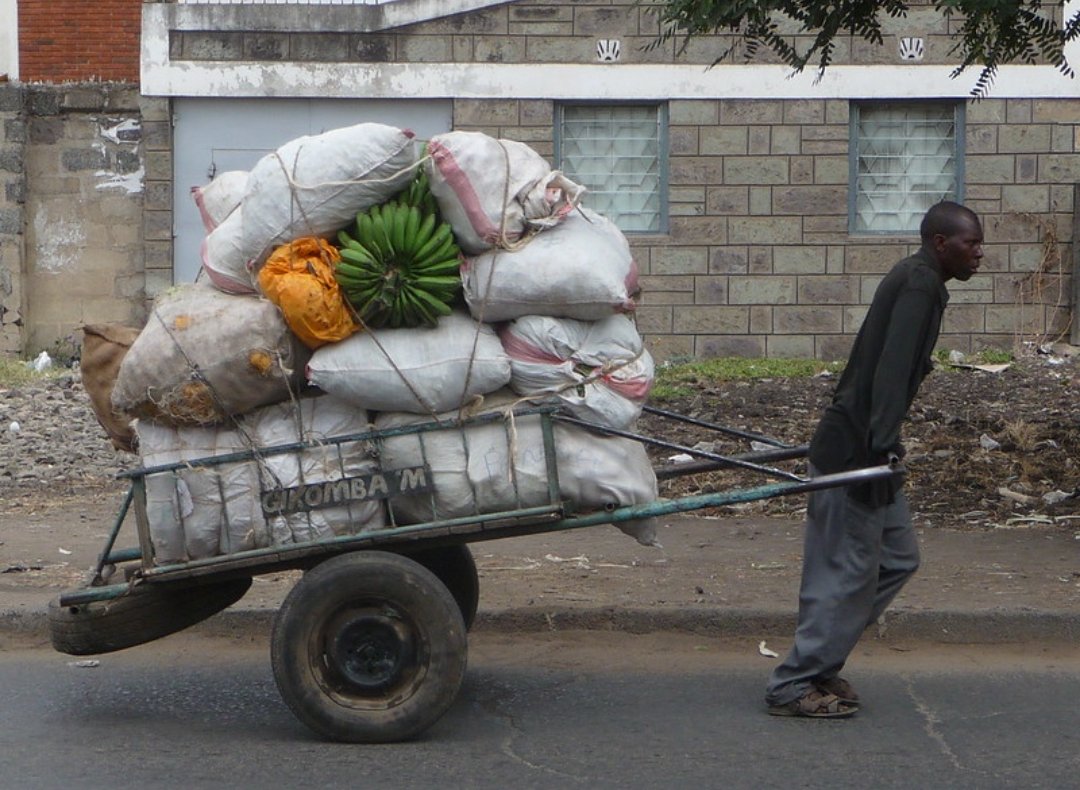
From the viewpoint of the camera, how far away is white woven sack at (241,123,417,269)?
4887 millimetres

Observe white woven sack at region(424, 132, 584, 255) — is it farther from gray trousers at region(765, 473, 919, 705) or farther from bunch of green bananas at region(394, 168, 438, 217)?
gray trousers at region(765, 473, 919, 705)

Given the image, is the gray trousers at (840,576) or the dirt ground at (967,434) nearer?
the gray trousers at (840,576)

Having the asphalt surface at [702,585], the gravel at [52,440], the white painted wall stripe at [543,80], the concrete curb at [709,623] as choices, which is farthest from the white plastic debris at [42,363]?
the concrete curb at [709,623]

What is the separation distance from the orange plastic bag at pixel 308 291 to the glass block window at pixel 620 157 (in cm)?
911

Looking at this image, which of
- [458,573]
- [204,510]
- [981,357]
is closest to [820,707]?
[458,573]

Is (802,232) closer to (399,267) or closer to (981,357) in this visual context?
(981,357)

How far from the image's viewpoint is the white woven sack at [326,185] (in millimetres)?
4887

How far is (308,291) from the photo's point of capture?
4781 mm

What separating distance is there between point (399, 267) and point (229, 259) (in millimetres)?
594

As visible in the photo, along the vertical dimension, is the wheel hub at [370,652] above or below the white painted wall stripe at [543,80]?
below

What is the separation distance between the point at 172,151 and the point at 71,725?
9.27 m

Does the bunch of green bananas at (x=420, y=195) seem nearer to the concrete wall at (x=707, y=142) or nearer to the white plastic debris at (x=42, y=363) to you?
the concrete wall at (x=707, y=142)

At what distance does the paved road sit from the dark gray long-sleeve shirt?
3.10 feet

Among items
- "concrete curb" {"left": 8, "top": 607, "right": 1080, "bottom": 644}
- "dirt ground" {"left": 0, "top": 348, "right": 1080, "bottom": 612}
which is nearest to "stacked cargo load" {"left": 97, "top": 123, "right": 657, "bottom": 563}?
"concrete curb" {"left": 8, "top": 607, "right": 1080, "bottom": 644}
